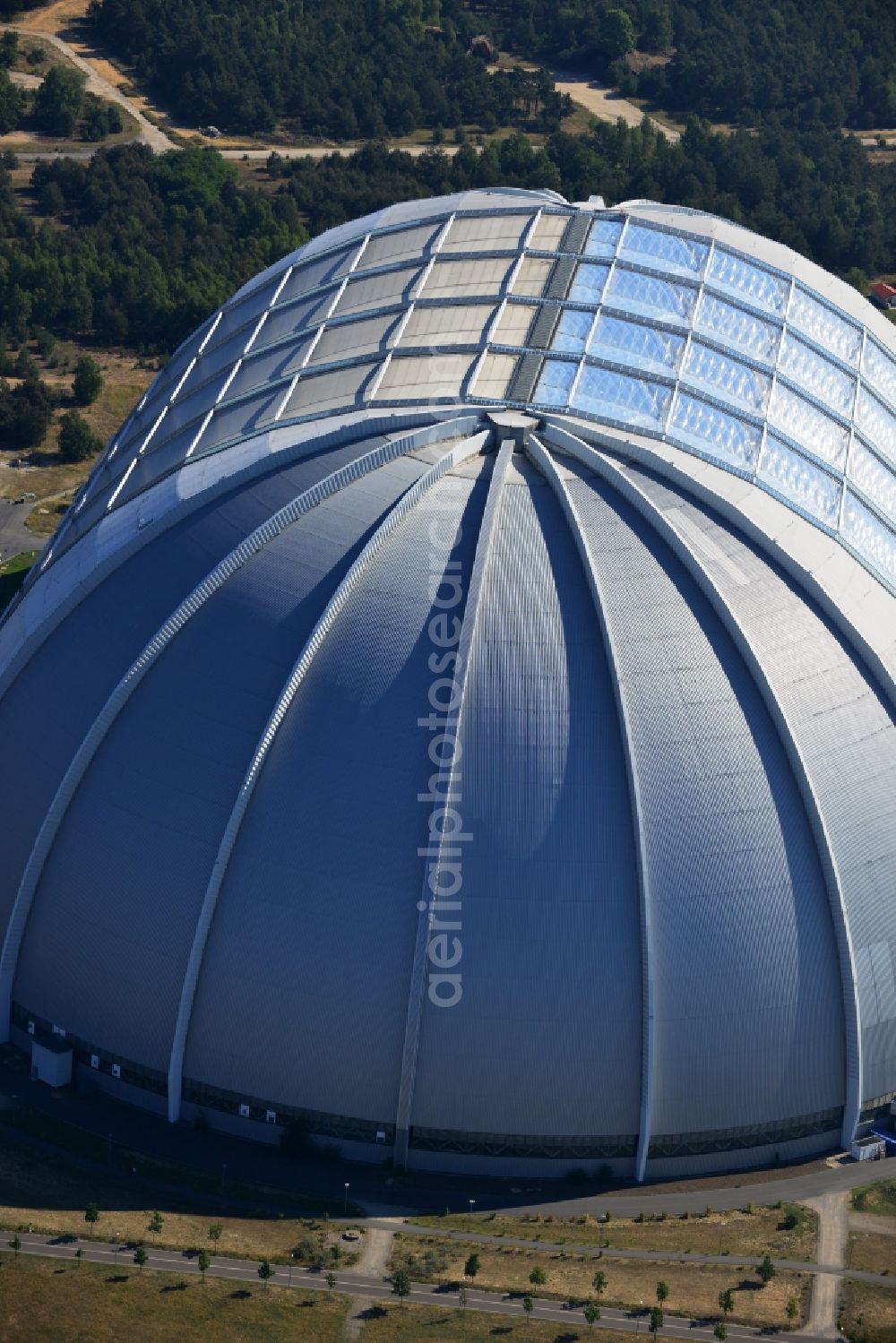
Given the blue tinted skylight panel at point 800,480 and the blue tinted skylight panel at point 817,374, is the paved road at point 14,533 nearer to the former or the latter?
the blue tinted skylight panel at point 817,374

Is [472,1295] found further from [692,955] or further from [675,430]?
[675,430]

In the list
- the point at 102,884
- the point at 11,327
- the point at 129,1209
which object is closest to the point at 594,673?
the point at 102,884

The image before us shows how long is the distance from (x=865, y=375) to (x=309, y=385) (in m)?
30.3

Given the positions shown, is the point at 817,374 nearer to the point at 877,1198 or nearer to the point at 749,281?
the point at 749,281

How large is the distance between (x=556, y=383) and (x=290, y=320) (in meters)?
19.0

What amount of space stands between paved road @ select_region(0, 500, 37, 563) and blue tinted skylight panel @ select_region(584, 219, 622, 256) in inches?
2011

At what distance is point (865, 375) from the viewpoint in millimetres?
106688

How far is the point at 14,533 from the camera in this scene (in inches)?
5586

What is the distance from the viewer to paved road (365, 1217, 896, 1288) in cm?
7844

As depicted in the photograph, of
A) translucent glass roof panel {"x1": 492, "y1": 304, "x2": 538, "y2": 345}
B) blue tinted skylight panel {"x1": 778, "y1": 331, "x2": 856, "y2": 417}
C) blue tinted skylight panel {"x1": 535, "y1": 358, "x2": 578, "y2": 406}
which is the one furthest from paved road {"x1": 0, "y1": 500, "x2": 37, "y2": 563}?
blue tinted skylight panel {"x1": 778, "y1": 331, "x2": 856, "y2": 417}

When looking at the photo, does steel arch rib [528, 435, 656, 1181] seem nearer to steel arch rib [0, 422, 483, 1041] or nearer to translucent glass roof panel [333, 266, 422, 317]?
steel arch rib [0, 422, 483, 1041]

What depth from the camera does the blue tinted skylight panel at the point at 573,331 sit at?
323ft

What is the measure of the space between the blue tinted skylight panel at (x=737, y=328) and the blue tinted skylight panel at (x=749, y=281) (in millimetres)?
1630

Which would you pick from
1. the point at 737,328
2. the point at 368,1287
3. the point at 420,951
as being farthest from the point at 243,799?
the point at 737,328
